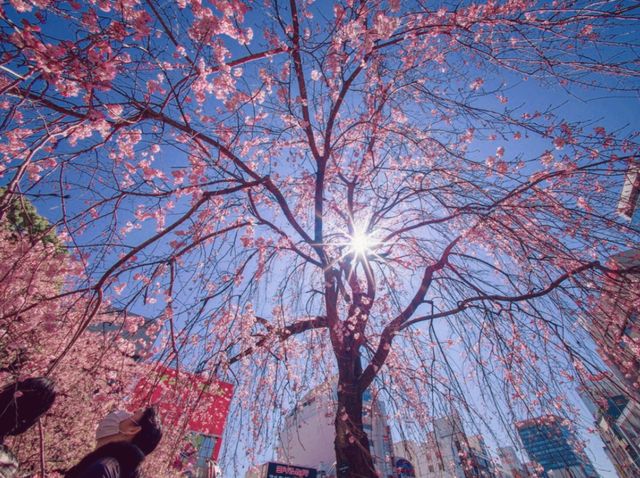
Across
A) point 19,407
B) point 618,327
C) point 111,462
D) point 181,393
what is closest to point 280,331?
point 181,393

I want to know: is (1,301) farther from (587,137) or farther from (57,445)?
(57,445)

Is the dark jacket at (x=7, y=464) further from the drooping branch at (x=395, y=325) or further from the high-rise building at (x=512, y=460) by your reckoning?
the high-rise building at (x=512, y=460)

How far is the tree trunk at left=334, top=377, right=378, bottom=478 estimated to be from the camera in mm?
3148

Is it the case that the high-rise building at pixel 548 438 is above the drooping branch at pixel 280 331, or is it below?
below

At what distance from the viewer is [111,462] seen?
1.75 m

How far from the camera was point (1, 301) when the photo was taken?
7.66ft

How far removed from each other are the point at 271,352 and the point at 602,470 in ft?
11.6

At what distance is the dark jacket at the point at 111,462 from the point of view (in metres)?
1.68

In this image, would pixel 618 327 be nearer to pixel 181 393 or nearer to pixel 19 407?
pixel 19 407

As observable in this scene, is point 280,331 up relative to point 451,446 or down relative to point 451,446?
up

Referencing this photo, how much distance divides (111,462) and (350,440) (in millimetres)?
2261

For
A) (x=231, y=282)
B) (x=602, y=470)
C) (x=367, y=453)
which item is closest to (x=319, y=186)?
(x=231, y=282)

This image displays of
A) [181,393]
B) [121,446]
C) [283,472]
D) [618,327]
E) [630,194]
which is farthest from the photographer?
[283,472]

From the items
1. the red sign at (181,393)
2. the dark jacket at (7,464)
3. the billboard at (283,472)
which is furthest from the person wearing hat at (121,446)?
the billboard at (283,472)
